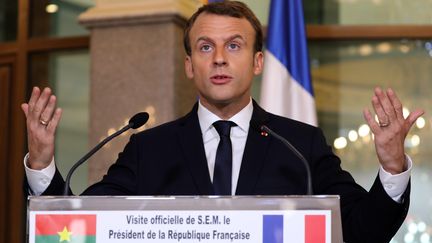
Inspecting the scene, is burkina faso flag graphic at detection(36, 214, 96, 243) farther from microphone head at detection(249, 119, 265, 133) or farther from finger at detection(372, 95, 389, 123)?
finger at detection(372, 95, 389, 123)

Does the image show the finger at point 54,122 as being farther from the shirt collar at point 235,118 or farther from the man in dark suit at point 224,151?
the shirt collar at point 235,118

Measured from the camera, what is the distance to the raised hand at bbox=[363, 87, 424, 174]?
255 cm

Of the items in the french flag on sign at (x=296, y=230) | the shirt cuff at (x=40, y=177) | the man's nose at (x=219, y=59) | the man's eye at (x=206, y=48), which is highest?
the man's eye at (x=206, y=48)

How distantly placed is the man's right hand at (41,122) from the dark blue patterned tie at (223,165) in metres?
0.52

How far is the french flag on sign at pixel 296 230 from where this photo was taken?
7.52 ft

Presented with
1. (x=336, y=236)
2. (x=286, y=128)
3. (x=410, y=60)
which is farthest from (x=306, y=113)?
(x=336, y=236)

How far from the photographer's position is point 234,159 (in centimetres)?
299

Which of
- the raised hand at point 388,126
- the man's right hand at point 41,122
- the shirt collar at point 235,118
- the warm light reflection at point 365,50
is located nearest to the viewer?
the raised hand at point 388,126

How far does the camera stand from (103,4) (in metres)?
5.72

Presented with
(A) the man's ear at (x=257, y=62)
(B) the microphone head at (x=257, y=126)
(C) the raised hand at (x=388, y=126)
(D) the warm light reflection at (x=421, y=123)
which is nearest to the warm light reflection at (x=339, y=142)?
(D) the warm light reflection at (x=421, y=123)

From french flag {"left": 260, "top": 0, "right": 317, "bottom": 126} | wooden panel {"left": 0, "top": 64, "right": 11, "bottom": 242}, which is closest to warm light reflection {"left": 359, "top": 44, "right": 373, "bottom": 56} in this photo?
french flag {"left": 260, "top": 0, "right": 317, "bottom": 126}

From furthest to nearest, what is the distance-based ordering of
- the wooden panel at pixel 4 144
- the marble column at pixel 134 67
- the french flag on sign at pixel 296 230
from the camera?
the wooden panel at pixel 4 144
the marble column at pixel 134 67
the french flag on sign at pixel 296 230

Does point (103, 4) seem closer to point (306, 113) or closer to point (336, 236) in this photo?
point (306, 113)

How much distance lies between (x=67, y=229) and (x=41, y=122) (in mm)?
467
